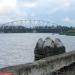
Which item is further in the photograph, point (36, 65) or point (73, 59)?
point (73, 59)

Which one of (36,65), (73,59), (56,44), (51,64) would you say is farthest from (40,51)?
(36,65)

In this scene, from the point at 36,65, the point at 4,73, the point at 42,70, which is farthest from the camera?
the point at 42,70

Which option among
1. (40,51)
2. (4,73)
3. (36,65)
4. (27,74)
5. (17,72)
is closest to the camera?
(4,73)

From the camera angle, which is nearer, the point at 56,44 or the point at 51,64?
the point at 51,64

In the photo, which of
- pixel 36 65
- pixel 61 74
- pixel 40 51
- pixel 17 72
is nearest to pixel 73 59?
pixel 61 74

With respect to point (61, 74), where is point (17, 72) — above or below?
above

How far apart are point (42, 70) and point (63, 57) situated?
10.9 feet

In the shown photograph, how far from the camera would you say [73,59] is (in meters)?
16.8

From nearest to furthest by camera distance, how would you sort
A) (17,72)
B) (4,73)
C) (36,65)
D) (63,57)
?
(4,73)
(17,72)
(36,65)
(63,57)

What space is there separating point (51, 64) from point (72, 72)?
349 cm

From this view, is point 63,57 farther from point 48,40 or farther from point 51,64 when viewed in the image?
point 48,40

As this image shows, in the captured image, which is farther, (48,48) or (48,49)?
(48,48)

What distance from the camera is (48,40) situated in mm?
21812

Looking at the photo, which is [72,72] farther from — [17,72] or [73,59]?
[17,72]
